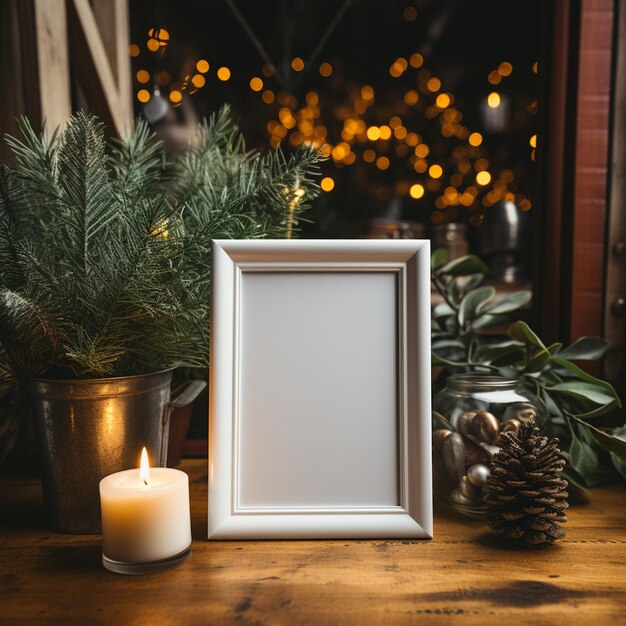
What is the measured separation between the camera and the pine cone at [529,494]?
59cm

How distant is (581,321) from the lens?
0.92m

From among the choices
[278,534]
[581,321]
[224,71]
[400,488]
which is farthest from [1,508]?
[224,71]

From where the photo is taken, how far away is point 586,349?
2.78 ft

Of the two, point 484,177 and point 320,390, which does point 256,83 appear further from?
point 320,390

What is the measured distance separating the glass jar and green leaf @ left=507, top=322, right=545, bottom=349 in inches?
2.8

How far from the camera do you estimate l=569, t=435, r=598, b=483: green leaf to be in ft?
2.40

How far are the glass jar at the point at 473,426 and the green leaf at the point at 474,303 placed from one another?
201mm

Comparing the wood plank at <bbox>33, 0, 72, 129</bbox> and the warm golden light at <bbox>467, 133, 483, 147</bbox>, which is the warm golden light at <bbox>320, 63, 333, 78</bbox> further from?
the wood plank at <bbox>33, 0, 72, 129</bbox>

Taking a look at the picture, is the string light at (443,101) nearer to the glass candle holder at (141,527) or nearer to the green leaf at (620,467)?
the green leaf at (620,467)

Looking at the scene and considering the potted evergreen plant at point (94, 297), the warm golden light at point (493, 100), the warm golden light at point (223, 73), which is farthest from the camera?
the warm golden light at point (223, 73)

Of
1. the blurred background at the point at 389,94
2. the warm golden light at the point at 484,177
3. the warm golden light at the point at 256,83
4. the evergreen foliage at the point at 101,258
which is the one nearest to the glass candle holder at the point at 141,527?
the evergreen foliage at the point at 101,258

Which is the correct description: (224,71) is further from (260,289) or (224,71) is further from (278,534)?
(278,534)

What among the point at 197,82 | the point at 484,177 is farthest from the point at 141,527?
the point at 484,177

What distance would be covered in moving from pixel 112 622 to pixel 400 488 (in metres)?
0.31
